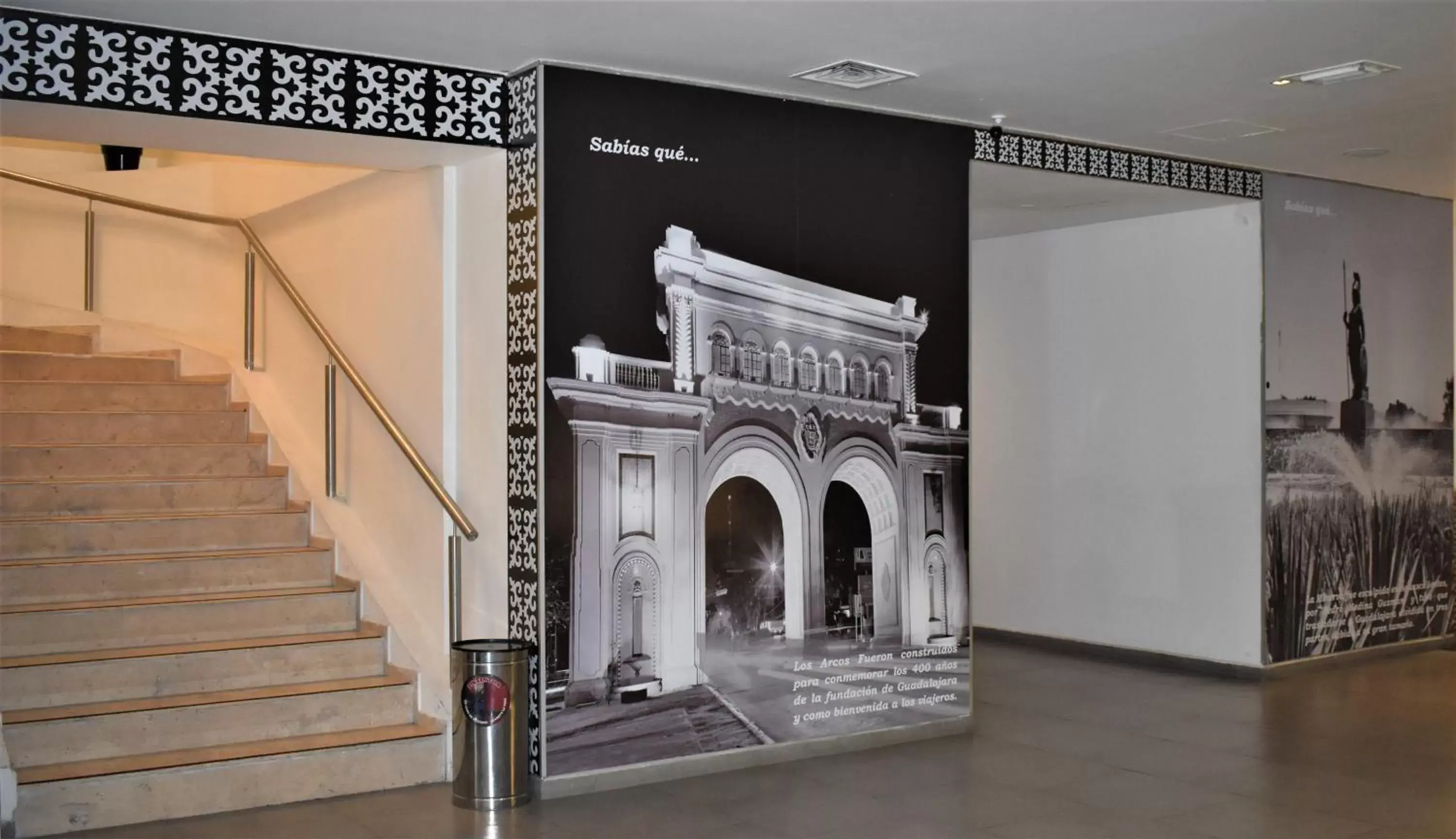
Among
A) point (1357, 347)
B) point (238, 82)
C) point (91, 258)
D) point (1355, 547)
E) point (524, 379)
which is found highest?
point (238, 82)

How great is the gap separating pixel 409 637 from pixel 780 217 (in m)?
2.69

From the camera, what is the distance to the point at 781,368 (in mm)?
6578

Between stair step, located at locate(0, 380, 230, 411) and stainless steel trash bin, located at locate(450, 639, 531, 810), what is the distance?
3.09 m

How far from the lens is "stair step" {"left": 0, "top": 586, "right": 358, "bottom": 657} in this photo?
600 centimetres

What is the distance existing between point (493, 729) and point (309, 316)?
8.70ft

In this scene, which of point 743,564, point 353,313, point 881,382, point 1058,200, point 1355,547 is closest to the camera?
point 743,564

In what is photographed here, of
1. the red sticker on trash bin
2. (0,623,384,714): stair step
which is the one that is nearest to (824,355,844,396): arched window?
the red sticker on trash bin

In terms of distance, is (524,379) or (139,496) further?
(139,496)

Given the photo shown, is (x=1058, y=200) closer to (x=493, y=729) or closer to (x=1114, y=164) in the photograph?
(x=1114, y=164)

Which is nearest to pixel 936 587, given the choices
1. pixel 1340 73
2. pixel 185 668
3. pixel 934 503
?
pixel 934 503

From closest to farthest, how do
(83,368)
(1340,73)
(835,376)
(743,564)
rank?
(1340,73)
(743,564)
(835,376)
(83,368)

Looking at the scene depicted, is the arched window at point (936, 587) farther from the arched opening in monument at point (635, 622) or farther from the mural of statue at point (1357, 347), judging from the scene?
the mural of statue at point (1357, 347)

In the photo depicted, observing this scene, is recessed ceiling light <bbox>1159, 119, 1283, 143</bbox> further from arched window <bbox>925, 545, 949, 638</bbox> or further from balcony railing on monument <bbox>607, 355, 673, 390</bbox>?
balcony railing on monument <bbox>607, 355, 673, 390</bbox>

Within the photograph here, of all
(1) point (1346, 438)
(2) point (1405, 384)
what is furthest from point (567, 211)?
(2) point (1405, 384)
